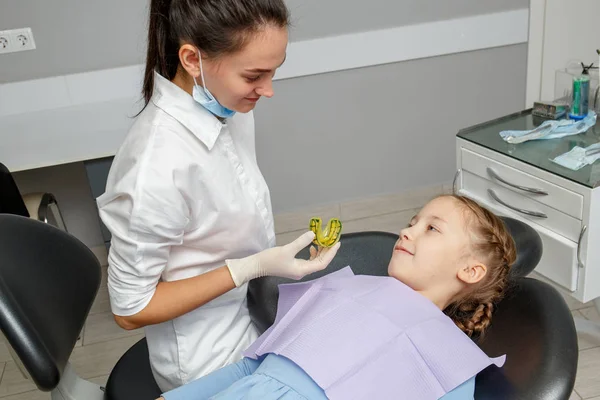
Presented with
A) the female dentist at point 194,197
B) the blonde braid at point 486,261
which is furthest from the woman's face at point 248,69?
the blonde braid at point 486,261

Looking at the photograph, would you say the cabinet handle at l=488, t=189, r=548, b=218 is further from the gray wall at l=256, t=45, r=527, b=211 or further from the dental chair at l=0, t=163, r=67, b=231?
the dental chair at l=0, t=163, r=67, b=231

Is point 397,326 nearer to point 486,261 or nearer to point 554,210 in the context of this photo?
point 486,261

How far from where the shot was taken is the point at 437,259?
1.23 metres

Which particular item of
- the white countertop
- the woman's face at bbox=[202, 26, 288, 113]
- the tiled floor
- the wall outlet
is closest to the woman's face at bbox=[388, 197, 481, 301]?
the woman's face at bbox=[202, 26, 288, 113]

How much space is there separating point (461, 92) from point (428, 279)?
1.81 metres

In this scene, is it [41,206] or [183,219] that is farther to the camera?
[41,206]

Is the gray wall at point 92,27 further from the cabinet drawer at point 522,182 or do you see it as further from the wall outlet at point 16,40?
the cabinet drawer at point 522,182

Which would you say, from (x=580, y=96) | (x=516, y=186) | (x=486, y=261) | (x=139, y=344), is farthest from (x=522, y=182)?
(x=139, y=344)

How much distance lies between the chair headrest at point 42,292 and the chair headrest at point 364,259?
12.7 inches

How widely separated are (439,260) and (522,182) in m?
0.62

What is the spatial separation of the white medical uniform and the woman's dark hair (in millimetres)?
99

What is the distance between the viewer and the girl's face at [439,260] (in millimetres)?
1221

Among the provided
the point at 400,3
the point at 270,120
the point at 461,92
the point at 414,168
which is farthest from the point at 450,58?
the point at 270,120

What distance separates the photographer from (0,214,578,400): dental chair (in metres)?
0.94
